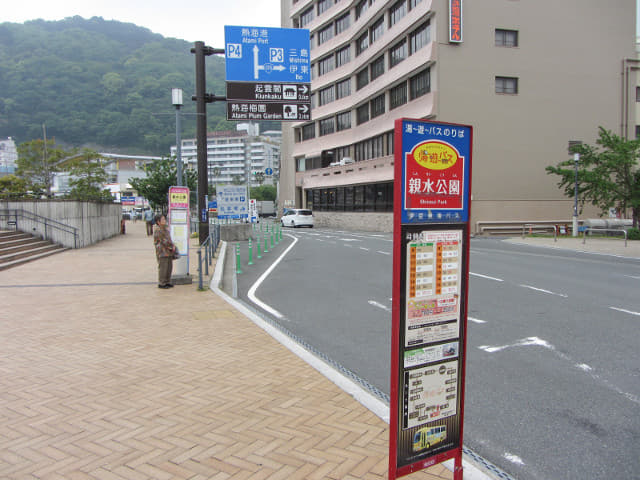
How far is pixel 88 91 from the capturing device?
138250 mm

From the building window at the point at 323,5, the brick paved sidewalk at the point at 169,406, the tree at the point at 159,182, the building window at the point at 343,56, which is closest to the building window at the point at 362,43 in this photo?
the building window at the point at 343,56

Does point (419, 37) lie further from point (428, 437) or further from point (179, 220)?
point (428, 437)

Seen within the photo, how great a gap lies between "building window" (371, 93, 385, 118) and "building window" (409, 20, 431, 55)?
6747 millimetres

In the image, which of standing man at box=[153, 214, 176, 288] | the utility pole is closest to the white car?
the utility pole

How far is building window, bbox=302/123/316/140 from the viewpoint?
5749 centimetres

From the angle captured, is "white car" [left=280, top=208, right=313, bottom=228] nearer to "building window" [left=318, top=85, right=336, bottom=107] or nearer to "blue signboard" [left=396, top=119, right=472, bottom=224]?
"building window" [left=318, top=85, right=336, bottom=107]

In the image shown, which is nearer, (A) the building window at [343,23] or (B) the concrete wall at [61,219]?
(B) the concrete wall at [61,219]

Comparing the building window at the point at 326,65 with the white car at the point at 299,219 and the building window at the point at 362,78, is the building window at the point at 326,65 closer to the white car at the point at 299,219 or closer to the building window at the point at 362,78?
the building window at the point at 362,78

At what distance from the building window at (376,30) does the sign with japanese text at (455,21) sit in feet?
36.9

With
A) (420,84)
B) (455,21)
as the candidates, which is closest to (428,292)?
(455,21)

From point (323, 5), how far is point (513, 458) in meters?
57.8

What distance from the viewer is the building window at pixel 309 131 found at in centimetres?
5749

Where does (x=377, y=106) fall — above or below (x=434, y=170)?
above

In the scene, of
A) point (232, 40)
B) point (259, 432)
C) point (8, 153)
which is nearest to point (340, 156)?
point (232, 40)
